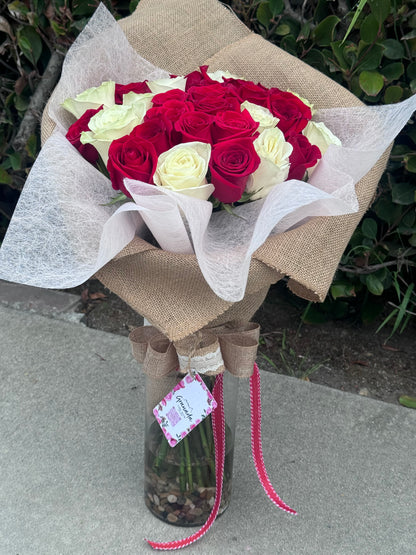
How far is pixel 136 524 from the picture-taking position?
1527 millimetres

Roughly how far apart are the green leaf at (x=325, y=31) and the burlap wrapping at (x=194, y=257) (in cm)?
46

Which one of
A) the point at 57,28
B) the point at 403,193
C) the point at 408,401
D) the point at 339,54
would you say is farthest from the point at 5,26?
the point at 408,401

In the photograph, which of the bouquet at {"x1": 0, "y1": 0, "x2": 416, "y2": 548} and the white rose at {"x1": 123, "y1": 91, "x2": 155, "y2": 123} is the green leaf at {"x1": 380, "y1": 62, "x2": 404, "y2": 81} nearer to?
the bouquet at {"x1": 0, "y1": 0, "x2": 416, "y2": 548}

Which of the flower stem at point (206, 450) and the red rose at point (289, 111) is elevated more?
the red rose at point (289, 111)

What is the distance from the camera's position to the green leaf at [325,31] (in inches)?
74.1

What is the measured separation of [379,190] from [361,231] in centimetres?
15

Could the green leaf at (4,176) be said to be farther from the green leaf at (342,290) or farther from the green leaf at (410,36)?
the green leaf at (410,36)

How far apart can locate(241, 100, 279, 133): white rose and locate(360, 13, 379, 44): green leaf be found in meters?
0.81

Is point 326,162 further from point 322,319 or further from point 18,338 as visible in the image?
point 18,338

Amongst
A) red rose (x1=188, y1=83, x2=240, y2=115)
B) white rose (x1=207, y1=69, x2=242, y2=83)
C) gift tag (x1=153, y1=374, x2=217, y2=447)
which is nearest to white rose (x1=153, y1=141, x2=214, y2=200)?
red rose (x1=188, y1=83, x2=240, y2=115)

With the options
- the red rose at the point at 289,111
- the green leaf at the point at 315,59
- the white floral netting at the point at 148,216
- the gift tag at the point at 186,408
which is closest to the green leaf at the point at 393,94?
the green leaf at the point at 315,59

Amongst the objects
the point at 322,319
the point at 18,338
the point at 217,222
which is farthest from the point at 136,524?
the point at 322,319

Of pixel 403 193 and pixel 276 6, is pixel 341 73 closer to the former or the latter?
pixel 276 6

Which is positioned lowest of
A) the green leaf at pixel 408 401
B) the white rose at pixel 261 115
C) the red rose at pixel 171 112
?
the green leaf at pixel 408 401
